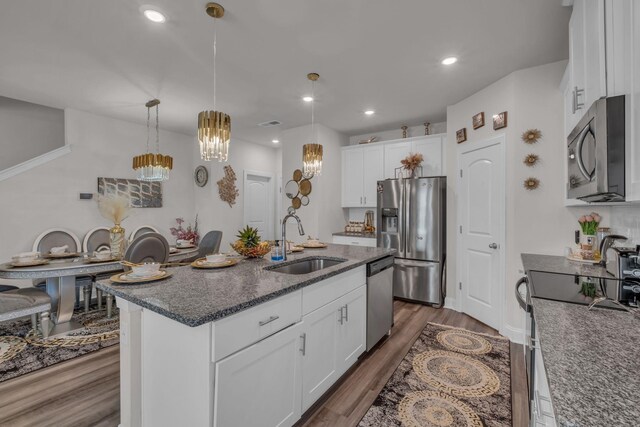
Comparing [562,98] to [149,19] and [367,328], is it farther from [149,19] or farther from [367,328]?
[149,19]

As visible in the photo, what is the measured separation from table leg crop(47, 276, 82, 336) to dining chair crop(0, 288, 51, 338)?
174 mm

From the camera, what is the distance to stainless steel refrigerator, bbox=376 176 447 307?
12.2 ft

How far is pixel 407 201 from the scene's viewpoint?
3930 mm

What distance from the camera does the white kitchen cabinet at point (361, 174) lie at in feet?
15.2

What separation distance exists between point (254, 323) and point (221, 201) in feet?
14.3

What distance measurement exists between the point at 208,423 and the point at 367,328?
155 centimetres

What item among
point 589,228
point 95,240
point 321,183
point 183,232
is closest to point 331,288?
point 589,228

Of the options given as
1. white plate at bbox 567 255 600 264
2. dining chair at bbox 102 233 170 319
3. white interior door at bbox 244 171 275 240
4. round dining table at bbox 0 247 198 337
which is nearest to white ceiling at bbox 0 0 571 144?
dining chair at bbox 102 233 170 319

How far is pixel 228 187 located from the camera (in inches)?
212

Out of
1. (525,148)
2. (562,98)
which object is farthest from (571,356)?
(562,98)

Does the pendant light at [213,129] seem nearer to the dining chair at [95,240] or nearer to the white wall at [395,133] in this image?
the dining chair at [95,240]

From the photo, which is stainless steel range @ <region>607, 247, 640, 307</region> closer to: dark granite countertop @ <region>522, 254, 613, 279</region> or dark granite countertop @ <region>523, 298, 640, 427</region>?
dark granite countertop @ <region>523, 298, 640, 427</region>

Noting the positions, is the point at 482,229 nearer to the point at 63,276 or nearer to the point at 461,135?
the point at 461,135

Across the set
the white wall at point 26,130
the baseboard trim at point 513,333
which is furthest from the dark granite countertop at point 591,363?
the white wall at point 26,130
